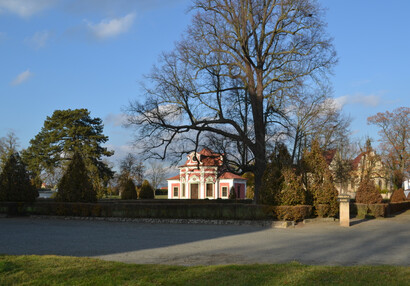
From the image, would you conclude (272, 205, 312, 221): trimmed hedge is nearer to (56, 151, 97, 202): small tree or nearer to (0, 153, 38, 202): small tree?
(56, 151, 97, 202): small tree

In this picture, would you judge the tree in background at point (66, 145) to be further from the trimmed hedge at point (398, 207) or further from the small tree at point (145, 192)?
the trimmed hedge at point (398, 207)

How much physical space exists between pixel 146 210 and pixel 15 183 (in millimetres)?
10097

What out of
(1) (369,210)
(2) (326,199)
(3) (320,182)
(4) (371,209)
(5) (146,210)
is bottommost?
(1) (369,210)

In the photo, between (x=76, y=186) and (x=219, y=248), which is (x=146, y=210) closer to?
(x=76, y=186)

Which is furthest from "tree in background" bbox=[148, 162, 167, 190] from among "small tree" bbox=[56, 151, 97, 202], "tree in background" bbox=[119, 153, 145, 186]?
"small tree" bbox=[56, 151, 97, 202]

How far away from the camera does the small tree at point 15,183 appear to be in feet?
89.0

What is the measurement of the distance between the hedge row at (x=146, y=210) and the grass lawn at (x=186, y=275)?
1418 centimetres

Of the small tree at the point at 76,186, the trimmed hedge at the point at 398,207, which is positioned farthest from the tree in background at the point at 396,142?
the small tree at the point at 76,186

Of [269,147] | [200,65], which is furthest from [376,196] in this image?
[200,65]

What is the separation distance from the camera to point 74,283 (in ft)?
21.3

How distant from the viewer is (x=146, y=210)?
77.7 feet

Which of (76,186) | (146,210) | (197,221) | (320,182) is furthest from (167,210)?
(320,182)

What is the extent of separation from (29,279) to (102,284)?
1.32 m

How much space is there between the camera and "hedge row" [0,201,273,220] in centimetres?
2212
